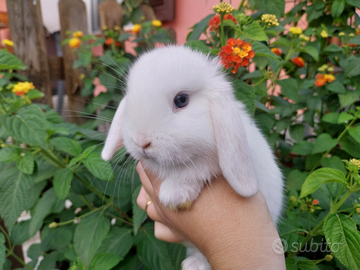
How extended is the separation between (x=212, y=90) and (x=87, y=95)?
2.24 m

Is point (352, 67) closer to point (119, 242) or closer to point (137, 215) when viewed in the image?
point (137, 215)

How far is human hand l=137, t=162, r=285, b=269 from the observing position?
803mm

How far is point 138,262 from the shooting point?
157 cm

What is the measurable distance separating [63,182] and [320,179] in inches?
43.3

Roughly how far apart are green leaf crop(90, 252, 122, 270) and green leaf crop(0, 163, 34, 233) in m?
0.41

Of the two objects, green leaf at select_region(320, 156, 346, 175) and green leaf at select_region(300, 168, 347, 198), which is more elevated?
green leaf at select_region(300, 168, 347, 198)

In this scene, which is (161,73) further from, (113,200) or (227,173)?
(113,200)

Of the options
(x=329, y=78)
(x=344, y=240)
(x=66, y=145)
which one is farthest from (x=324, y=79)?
(x=66, y=145)

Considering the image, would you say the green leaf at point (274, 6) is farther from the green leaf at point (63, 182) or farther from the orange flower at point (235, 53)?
the green leaf at point (63, 182)

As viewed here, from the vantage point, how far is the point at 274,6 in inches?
53.1

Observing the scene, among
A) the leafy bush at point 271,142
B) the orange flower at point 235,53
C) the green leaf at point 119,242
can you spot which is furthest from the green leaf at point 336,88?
the green leaf at point 119,242

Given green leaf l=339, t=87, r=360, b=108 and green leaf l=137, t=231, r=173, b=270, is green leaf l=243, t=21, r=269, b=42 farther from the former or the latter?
green leaf l=137, t=231, r=173, b=270

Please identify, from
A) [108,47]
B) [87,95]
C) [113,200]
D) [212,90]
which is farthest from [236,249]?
[108,47]

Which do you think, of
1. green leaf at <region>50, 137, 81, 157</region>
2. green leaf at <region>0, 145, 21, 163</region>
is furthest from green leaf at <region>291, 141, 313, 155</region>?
green leaf at <region>0, 145, 21, 163</region>
